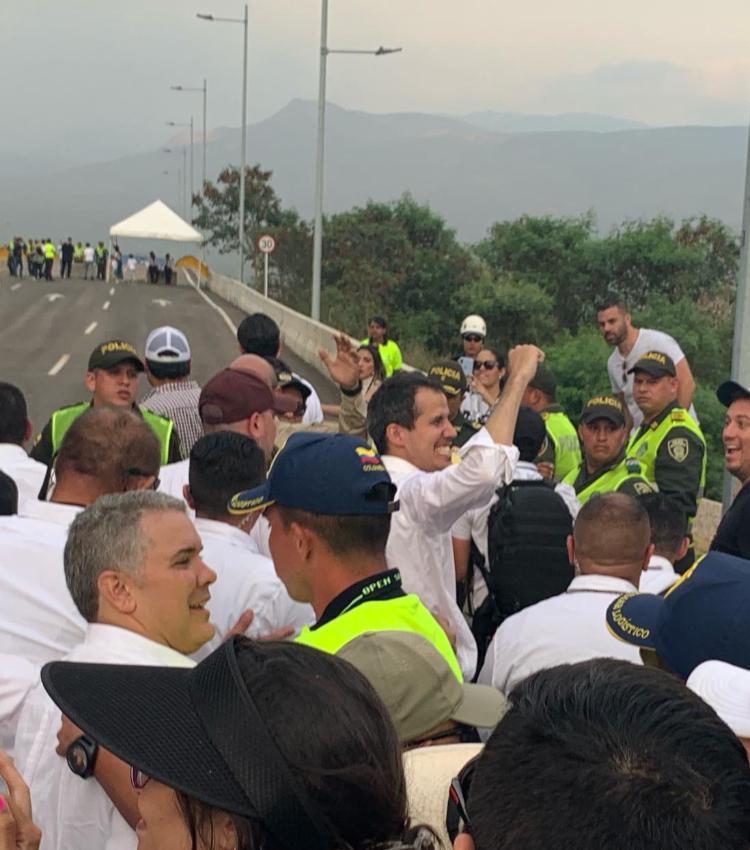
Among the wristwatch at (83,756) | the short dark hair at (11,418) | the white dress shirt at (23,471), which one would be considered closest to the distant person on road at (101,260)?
the short dark hair at (11,418)

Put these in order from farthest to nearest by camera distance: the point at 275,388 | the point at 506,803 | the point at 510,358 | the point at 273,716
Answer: the point at 275,388, the point at 510,358, the point at 273,716, the point at 506,803

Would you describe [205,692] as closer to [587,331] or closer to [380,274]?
[587,331]

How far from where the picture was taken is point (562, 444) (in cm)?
734

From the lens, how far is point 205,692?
1665 mm

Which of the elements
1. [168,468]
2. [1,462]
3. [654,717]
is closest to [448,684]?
[654,717]

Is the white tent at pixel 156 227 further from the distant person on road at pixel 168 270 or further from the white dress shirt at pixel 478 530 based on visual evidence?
the white dress shirt at pixel 478 530

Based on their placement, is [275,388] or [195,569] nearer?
[195,569]

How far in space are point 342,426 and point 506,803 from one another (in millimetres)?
6408

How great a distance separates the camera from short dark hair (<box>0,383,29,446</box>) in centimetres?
523

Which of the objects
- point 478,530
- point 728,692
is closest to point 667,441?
point 478,530

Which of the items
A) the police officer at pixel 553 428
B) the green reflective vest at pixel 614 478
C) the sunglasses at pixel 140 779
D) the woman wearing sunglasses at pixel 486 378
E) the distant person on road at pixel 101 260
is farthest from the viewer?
the distant person on road at pixel 101 260

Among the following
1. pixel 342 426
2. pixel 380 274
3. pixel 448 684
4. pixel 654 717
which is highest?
pixel 654 717

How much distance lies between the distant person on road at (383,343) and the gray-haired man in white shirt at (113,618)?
11.4m

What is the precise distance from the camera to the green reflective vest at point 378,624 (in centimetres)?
282
